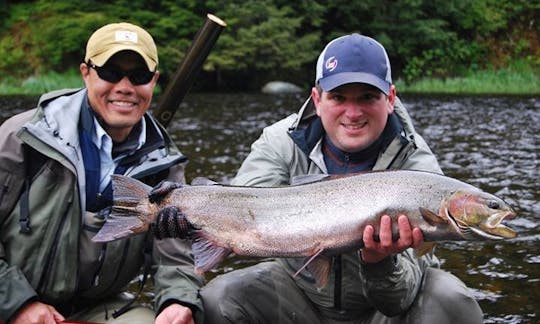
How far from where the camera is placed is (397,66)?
34781 millimetres

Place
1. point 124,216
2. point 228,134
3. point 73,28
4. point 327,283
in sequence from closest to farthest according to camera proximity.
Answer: point 124,216, point 327,283, point 228,134, point 73,28

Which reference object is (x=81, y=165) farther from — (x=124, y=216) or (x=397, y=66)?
(x=397, y=66)

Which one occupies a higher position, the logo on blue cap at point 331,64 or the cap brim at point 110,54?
the cap brim at point 110,54

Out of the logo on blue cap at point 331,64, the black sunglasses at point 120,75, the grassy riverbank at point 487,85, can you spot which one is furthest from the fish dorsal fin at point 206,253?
the grassy riverbank at point 487,85

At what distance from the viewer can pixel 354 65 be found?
357 cm

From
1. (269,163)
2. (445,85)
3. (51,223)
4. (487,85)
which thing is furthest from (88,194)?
(445,85)

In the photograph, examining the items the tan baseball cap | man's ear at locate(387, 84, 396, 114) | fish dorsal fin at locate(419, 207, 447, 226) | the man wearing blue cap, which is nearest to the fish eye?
fish dorsal fin at locate(419, 207, 447, 226)

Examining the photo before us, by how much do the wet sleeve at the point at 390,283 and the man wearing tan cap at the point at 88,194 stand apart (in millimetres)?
865

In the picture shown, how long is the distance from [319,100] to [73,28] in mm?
27087

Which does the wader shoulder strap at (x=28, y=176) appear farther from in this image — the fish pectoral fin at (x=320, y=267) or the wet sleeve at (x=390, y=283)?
the wet sleeve at (x=390, y=283)

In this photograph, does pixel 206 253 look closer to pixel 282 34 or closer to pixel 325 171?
pixel 325 171

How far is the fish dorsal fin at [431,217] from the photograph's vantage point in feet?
10.1

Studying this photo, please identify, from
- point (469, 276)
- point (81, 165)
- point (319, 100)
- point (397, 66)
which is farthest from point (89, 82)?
point (397, 66)

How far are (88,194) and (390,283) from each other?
→ 153cm
